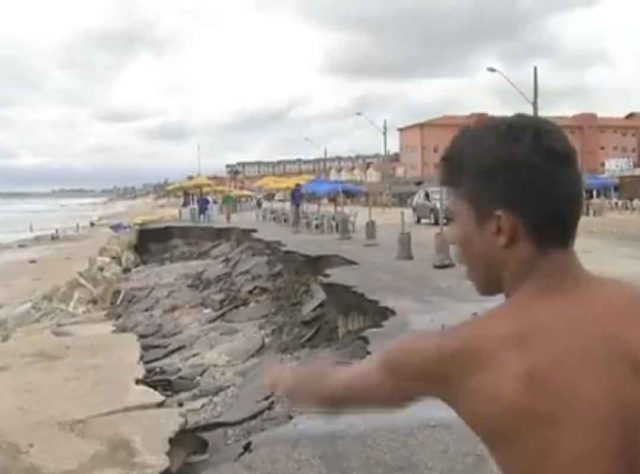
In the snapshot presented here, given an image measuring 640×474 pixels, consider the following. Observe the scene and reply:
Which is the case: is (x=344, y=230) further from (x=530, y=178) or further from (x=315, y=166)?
(x=315, y=166)

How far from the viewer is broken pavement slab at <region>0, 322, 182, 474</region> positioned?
752cm

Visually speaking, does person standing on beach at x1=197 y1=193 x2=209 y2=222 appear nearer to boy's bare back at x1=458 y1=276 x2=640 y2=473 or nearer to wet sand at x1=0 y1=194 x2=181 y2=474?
wet sand at x1=0 y1=194 x2=181 y2=474

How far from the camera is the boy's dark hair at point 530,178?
191 cm

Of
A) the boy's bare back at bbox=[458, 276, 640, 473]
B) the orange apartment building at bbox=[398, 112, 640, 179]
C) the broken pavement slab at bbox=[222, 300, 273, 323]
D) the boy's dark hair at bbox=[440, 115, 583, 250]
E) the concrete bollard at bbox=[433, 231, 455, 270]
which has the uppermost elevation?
the orange apartment building at bbox=[398, 112, 640, 179]

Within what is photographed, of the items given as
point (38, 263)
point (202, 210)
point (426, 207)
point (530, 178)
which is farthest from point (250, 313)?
point (202, 210)

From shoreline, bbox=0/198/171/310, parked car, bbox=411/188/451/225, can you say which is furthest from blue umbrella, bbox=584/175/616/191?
shoreline, bbox=0/198/171/310

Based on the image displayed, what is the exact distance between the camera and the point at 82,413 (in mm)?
9258

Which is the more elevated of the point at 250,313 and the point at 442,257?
the point at 442,257

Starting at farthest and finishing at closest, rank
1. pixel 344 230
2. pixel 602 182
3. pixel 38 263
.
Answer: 1. pixel 602 182
2. pixel 38 263
3. pixel 344 230

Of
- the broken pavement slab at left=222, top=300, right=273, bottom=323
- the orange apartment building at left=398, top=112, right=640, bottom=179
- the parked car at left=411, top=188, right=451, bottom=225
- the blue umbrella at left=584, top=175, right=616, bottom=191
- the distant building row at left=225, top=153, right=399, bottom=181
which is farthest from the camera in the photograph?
the distant building row at left=225, top=153, right=399, bottom=181

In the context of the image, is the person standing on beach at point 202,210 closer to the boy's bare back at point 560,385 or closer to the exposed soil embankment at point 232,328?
the exposed soil embankment at point 232,328

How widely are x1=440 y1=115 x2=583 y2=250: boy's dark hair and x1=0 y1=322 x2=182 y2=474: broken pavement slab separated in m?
5.62

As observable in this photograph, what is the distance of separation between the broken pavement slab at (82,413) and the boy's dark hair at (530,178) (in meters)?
5.62

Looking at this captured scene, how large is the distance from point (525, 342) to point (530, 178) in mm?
332
